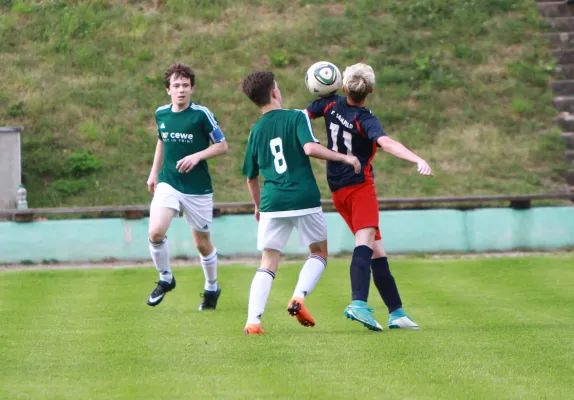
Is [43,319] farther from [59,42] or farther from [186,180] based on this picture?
[59,42]

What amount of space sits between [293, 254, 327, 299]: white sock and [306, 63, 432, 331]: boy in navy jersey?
0.24 meters

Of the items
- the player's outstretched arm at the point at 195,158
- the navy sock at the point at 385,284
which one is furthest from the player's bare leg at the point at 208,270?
the navy sock at the point at 385,284

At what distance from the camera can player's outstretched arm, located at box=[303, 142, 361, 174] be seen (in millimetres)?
7375

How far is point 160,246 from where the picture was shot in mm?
9367

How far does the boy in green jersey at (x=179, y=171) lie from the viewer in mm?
9172

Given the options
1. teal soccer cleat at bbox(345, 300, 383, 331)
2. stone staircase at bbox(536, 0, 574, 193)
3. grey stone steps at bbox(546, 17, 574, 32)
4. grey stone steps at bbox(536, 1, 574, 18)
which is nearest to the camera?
teal soccer cleat at bbox(345, 300, 383, 331)

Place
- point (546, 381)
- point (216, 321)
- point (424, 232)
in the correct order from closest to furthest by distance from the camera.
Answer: point (546, 381) → point (216, 321) → point (424, 232)

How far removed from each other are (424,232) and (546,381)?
1017cm

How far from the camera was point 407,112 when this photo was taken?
781 inches

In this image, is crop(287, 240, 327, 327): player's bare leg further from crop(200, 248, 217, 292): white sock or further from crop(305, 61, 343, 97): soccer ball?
crop(200, 248, 217, 292): white sock

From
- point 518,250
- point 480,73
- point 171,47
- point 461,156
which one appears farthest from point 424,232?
point 171,47

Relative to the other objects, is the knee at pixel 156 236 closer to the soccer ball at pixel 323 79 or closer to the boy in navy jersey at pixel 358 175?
the boy in navy jersey at pixel 358 175

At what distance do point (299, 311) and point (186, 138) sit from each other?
248cm

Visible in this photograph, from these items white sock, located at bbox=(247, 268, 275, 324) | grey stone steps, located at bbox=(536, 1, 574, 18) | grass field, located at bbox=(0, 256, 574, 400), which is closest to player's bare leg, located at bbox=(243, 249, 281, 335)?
white sock, located at bbox=(247, 268, 275, 324)
